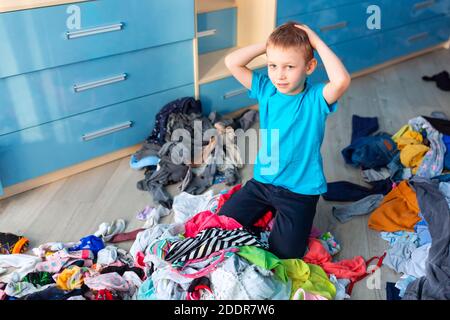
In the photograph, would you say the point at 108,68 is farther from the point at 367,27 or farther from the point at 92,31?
the point at 367,27

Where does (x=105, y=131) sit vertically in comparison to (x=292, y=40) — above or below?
below

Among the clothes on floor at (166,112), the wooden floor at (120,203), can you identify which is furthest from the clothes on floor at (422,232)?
the clothes on floor at (166,112)

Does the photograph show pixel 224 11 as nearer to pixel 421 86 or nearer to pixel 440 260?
pixel 421 86

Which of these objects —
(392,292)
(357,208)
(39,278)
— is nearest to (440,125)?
(357,208)

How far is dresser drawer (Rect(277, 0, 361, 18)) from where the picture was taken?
2396 millimetres

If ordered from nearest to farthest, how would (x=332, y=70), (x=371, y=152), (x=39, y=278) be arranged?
(x=332, y=70)
(x=39, y=278)
(x=371, y=152)

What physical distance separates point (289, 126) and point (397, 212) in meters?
0.64

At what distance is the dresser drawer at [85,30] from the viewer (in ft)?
5.43

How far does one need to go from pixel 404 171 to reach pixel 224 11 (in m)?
1.24

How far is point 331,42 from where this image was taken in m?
2.71

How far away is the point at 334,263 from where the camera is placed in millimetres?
1575

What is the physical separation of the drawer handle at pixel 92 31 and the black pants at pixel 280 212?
852mm

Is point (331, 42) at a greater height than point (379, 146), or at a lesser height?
greater
